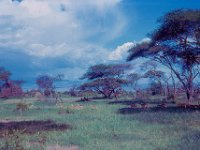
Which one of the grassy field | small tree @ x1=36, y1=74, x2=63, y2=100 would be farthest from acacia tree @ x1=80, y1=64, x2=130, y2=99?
the grassy field

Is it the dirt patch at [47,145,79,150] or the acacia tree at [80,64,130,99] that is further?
the acacia tree at [80,64,130,99]

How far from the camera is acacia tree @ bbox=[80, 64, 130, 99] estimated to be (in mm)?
62309

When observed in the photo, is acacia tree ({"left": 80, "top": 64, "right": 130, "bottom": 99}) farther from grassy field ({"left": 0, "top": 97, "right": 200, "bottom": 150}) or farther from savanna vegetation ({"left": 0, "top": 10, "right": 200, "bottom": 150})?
grassy field ({"left": 0, "top": 97, "right": 200, "bottom": 150})

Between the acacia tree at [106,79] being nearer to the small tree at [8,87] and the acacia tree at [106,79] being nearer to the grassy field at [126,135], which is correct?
the small tree at [8,87]

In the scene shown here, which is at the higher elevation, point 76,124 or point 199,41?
point 199,41

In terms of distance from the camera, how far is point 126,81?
66.2m

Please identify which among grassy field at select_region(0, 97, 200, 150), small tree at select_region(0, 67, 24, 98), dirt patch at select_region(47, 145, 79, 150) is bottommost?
dirt patch at select_region(47, 145, 79, 150)

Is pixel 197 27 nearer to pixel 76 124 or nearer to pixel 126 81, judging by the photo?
pixel 76 124

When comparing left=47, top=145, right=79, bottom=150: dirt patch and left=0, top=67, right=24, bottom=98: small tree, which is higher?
left=0, top=67, right=24, bottom=98: small tree

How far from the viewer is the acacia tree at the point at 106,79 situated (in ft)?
204

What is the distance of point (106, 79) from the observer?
64000mm

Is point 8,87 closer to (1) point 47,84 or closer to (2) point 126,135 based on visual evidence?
(1) point 47,84

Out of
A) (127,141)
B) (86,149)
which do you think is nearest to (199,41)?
(127,141)

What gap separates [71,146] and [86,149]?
1.11m
